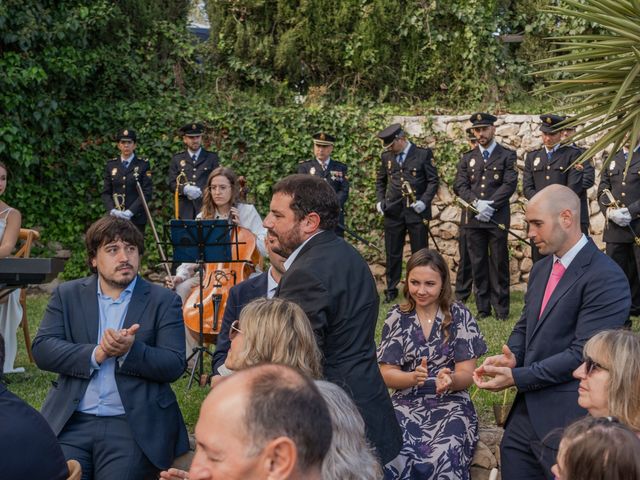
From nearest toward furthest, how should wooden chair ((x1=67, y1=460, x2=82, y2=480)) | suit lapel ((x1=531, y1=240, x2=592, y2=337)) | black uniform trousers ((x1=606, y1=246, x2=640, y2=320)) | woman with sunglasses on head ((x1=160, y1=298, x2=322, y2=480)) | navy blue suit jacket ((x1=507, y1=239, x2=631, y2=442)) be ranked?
wooden chair ((x1=67, y1=460, x2=82, y2=480)) → woman with sunglasses on head ((x1=160, y1=298, x2=322, y2=480)) → navy blue suit jacket ((x1=507, y1=239, x2=631, y2=442)) → suit lapel ((x1=531, y1=240, x2=592, y2=337)) → black uniform trousers ((x1=606, y1=246, x2=640, y2=320))

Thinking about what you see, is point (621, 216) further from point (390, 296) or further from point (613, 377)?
point (613, 377)

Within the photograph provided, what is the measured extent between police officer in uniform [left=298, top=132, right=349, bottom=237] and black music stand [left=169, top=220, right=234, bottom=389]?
4903mm

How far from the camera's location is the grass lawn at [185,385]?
598cm

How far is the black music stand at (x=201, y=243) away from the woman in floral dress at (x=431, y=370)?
6.57 ft

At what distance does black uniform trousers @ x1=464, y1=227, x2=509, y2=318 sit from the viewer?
33.4ft

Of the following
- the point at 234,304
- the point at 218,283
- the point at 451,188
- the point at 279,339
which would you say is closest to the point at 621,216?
the point at 451,188

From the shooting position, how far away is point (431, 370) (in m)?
4.98

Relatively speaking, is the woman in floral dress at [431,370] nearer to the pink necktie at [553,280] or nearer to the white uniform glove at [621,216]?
the pink necktie at [553,280]

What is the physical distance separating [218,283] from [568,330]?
11.2 feet

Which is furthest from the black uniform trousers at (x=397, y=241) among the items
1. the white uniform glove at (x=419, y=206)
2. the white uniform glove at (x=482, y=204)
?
the white uniform glove at (x=482, y=204)

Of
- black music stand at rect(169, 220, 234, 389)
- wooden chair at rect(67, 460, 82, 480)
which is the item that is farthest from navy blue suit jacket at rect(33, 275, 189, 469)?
black music stand at rect(169, 220, 234, 389)

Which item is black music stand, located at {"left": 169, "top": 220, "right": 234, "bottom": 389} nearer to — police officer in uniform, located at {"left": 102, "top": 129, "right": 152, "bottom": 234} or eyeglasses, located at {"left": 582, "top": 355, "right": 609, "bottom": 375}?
eyeglasses, located at {"left": 582, "top": 355, "right": 609, "bottom": 375}

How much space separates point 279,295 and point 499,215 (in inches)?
286

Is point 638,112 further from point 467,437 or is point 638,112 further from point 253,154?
point 253,154
